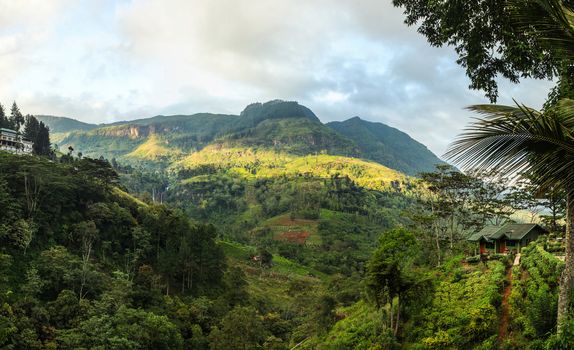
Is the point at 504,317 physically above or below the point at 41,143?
below

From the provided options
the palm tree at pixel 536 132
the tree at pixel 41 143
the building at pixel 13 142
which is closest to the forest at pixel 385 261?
the palm tree at pixel 536 132

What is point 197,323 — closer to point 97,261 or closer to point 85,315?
point 85,315

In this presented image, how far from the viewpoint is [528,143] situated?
18.0 feet

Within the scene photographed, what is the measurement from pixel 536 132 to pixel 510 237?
121 ft

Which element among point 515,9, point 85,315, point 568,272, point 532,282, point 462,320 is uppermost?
point 515,9

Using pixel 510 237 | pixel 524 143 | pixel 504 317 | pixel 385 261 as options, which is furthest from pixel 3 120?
pixel 524 143

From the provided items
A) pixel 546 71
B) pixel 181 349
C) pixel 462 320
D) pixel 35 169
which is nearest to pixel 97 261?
pixel 35 169

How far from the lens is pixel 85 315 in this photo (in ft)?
127

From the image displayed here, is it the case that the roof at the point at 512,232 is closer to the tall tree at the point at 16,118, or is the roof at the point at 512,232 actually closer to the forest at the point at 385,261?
the forest at the point at 385,261

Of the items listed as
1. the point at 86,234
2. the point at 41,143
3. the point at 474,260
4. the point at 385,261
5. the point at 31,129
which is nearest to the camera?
the point at 385,261

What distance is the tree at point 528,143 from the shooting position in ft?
17.1

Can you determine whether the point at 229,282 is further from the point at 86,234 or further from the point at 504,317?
the point at 504,317

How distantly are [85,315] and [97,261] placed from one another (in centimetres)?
1602

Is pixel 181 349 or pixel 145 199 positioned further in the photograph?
pixel 145 199
